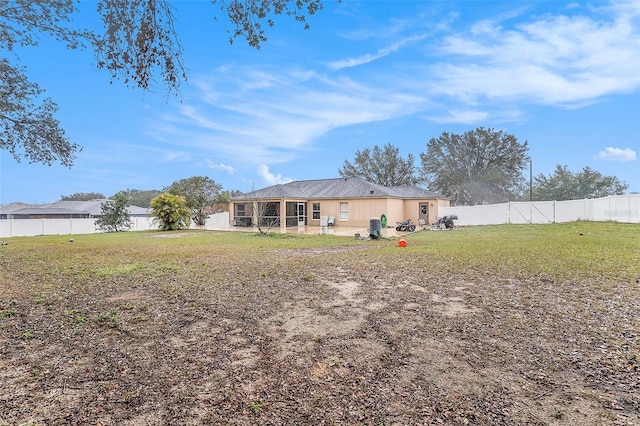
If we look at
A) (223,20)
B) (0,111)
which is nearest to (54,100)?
(0,111)

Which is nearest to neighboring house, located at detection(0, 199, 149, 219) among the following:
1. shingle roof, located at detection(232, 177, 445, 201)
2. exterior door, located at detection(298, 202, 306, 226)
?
shingle roof, located at detection(232, 177, 445, 201)

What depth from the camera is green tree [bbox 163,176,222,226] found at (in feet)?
86.6

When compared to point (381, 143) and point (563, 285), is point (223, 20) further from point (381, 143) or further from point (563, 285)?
point (381, 143)

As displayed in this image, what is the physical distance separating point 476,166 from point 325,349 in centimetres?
4412

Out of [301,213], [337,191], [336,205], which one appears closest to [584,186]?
[337,191]

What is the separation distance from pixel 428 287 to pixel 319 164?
33505mm

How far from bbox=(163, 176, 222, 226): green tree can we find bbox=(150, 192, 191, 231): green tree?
2727 mm

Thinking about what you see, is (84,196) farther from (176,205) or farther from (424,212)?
(424,212)

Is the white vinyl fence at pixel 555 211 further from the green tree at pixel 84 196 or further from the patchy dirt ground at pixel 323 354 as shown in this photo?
the green tree at pixel 84 196

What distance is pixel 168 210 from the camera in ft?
74.7

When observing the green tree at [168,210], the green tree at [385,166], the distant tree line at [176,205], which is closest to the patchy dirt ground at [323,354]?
the green tree at [168,210]

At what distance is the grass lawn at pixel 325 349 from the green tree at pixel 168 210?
1698 cm

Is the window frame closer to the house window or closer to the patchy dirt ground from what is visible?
the house window

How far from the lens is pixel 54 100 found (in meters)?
7.21
